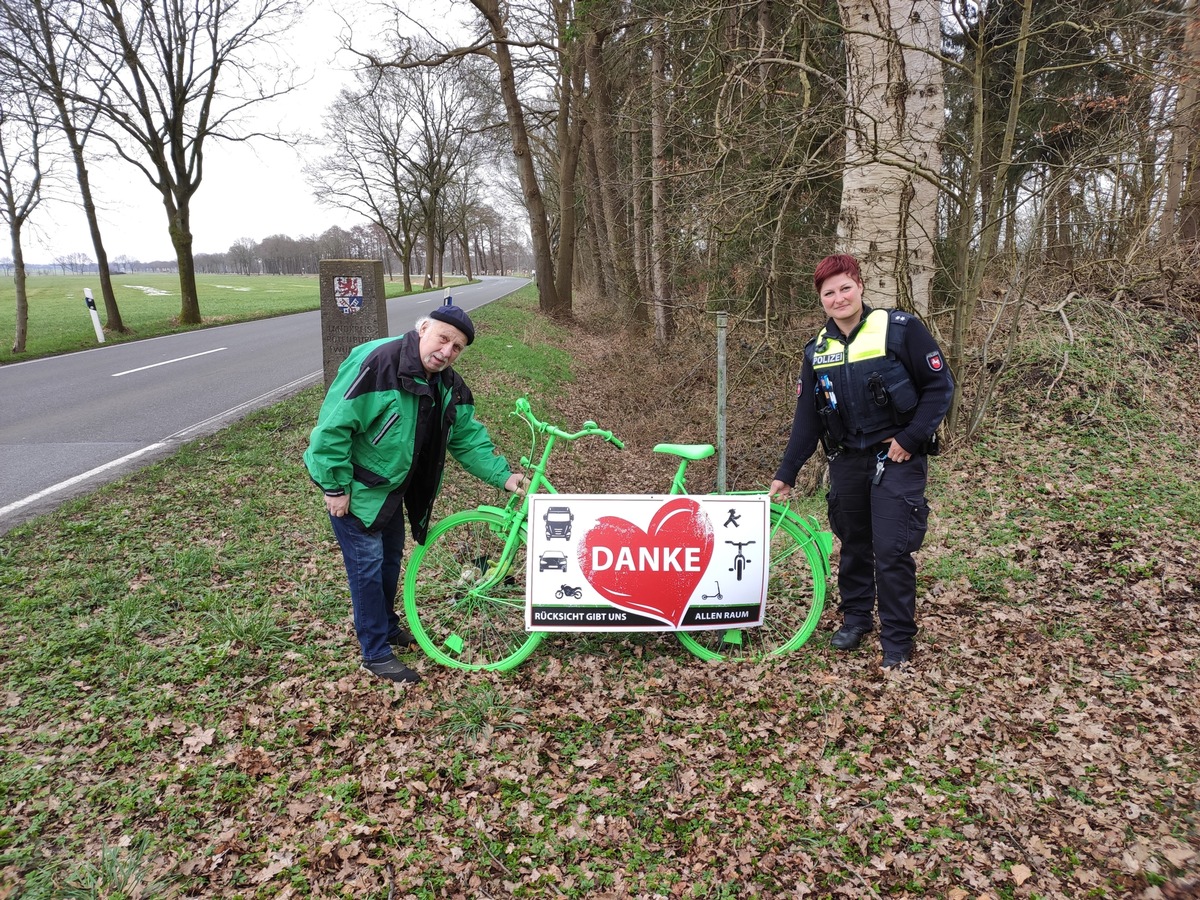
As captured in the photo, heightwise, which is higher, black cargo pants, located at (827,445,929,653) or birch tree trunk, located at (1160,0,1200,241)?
birch tree trunk, located at (1160,0,1200,241)

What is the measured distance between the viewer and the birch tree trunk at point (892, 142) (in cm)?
548

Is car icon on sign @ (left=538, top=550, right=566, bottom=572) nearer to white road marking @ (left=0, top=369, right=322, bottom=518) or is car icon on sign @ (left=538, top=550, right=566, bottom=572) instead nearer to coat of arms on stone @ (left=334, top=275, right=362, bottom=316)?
coat of arms on stone @ (left=334, top=275, right=362, bottom=316)

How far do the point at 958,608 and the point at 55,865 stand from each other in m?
4.75

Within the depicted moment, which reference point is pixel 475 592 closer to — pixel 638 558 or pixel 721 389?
pixel 638 558

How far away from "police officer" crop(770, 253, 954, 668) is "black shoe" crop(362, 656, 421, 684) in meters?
2.30

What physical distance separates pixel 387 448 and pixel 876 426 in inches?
99.3

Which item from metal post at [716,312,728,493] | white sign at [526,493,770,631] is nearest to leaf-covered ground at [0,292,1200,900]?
white sign at [526,493,770,631]

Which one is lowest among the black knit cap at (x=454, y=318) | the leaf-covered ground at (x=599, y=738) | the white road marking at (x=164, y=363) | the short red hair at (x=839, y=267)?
the leaf-covered ground at (x=599, y=738)

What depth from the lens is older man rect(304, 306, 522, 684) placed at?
3.32 m

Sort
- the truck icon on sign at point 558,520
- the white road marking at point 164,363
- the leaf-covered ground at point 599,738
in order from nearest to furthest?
1. the leaf-covered ground at point 599,738
2. the truck icon on sign at point 558,520
3. the white road marking at point 164,363

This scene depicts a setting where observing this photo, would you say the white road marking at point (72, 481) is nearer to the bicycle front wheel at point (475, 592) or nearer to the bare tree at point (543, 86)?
the bicycle front wheel at point (475, 592)

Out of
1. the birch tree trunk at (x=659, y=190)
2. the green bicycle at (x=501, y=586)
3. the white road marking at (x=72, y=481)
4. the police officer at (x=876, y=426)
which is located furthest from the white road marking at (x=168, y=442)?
the police officer at (x=876, y=426)

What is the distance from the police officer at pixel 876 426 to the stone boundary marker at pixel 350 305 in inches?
180

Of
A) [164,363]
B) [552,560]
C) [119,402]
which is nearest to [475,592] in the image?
[552,560]
